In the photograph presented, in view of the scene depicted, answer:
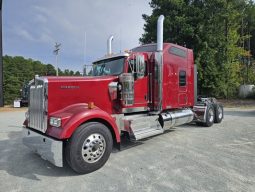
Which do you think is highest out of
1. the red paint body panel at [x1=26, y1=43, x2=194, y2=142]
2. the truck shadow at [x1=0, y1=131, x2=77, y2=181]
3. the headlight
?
the red paint body panel at [x1=26, y1=43, x2=194, y2=142]

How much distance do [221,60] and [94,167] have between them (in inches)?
878

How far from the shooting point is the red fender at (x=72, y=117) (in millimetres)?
4234

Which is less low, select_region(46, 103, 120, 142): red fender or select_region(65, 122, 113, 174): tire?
select_region(46, 103, 120, 142): red fender

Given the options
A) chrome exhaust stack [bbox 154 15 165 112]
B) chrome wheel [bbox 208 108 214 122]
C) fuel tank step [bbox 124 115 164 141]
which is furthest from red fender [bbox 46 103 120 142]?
chrome wheel [bbox 208 108 214 122]

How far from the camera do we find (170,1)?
2216 cm

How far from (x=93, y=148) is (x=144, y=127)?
1.95 metres

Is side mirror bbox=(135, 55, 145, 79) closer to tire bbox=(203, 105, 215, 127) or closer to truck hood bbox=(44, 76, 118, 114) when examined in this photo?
truck hood bbox=(44, 76, 118, 114)

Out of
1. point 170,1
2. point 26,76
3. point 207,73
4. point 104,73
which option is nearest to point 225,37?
point 207,73

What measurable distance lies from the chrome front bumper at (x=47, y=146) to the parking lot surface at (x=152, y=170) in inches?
13.9

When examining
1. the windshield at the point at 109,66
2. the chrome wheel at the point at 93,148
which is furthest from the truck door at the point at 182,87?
the chrome wheel at the point at 93,148

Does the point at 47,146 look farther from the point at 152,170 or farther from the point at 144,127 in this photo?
the point at 144,127

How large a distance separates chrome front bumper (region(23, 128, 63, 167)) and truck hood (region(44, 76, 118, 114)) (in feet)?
1.89

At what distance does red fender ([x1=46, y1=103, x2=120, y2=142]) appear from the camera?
13.9ft

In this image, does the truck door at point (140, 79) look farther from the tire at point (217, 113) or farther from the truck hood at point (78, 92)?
the tire at point (217, 113)
